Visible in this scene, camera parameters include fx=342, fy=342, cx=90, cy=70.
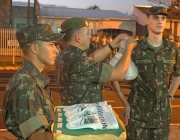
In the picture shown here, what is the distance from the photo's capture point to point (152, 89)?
3379mm

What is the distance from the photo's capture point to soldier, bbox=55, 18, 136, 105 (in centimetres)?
271

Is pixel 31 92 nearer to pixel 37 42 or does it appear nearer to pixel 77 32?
pixel 37 42

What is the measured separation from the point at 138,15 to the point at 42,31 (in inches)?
1174

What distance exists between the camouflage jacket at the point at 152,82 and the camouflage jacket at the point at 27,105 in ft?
4.87

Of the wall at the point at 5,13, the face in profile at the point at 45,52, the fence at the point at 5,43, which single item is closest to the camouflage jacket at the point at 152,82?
the face in profile at the point at 45,52

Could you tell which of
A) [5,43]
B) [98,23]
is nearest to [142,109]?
[5,43]

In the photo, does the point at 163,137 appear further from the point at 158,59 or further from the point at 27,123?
the point at 27,123

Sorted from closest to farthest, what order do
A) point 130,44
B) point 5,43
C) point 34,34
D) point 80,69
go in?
1. point 34,34
2. point 80,69
3. point 130,44
4. point 5,43

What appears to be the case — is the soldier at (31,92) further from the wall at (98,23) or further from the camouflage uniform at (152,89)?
the wall at (98,23)

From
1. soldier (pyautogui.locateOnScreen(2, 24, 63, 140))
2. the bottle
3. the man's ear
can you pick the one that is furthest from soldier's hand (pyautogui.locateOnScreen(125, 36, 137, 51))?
the man's ear

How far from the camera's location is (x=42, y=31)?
7.22 ft

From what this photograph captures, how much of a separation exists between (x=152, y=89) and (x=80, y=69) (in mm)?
958

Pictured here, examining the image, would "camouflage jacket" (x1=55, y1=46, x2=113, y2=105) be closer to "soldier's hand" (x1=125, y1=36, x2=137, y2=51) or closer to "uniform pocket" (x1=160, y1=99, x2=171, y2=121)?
"soldier's hand" (x1=125, y1=36, x2=137, y2=51)

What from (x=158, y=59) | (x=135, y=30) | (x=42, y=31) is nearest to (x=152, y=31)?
(x=158, y=59)
